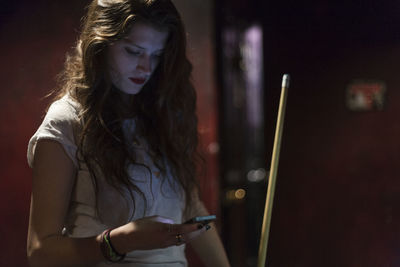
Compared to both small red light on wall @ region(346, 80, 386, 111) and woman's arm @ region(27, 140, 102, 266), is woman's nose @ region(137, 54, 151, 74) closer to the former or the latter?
woman's arm @ region(27, 140, 102, 266)

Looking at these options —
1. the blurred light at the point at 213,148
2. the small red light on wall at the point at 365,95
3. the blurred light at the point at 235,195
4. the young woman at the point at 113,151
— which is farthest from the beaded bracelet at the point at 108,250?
the blurred light at the point at 235,195

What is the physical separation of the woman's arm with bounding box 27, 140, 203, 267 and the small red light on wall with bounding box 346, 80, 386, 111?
721 millimetres

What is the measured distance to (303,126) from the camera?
236 cm

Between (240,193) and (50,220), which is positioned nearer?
(50,220)

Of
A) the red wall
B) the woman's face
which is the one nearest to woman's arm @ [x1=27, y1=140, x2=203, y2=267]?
the woman's face

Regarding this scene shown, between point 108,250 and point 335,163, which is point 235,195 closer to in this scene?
point 335,163

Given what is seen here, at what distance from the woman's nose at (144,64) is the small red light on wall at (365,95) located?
1.99 feet

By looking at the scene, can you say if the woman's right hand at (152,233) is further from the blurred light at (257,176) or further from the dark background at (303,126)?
the blurred light at (257,176)

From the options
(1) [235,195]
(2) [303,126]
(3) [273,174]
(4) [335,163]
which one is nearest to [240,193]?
(1) [235,195]

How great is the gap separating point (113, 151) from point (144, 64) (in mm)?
158

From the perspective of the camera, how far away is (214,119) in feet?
7.59

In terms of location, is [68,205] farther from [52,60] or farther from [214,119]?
[214,119]

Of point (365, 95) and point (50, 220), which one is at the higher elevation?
point (365, 95)

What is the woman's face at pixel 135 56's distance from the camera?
768mm
